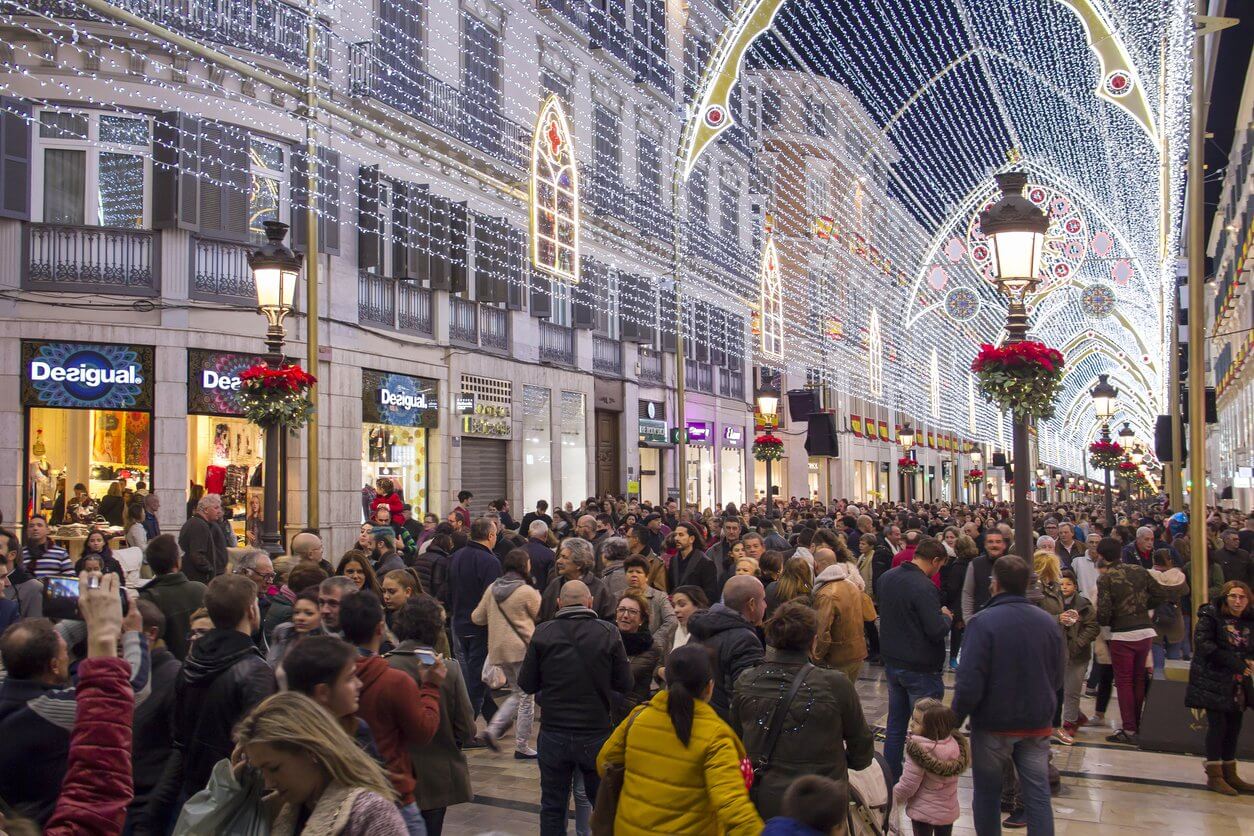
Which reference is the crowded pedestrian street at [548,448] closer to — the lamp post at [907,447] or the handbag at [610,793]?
the handbag at [610,793]

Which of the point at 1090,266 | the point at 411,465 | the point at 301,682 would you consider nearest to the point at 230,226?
the point at 411,465

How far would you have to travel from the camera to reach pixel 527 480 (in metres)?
29.2

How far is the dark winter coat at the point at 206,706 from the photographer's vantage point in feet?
15.8

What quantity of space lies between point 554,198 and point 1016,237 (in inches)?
578

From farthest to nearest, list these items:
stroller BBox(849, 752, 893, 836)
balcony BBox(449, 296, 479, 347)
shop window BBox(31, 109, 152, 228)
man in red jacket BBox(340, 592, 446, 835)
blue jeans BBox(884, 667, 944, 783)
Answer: balcony BBox(449, 296, 479, 347) → shop window BBox(31, 109, 152, 228) → blue jeans BBox(884, 667, 944, 783) → stroller BBox(849, 752, 893, 836) → man in red jacket BBox(340, 592, 446, 835)

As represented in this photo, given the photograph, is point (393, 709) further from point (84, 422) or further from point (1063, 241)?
point (1063, 241)

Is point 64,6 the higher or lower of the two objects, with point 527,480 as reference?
higher

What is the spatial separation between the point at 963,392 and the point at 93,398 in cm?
5120

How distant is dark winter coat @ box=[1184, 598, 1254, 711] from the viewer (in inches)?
351

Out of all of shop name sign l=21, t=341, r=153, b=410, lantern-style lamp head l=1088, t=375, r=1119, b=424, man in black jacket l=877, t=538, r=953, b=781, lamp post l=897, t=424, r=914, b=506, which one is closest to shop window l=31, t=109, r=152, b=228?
shop name sign l=21, t=341, r=153, b=410

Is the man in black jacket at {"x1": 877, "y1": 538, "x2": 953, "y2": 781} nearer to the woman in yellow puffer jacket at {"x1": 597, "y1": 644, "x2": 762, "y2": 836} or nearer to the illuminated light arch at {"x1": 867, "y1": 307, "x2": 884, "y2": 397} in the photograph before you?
the woman in yellow puffer jacket at {"x1": 597, "y1": 644, "x2": 762, "y2": 836}

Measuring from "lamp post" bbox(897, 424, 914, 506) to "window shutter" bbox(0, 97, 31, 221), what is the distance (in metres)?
34.2

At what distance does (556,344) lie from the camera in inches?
1208

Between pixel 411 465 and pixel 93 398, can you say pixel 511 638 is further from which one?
pixel 411 465
